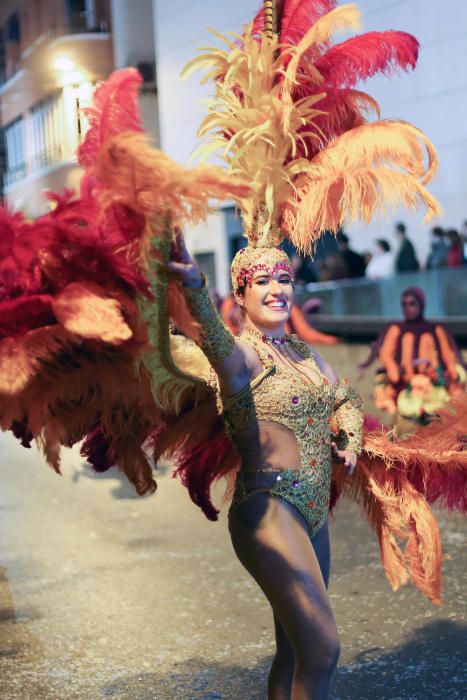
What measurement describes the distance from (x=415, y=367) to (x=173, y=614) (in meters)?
4.49

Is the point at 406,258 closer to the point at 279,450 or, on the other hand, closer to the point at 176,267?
the point at 279,450

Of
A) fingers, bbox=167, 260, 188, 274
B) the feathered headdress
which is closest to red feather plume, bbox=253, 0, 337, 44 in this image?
the feathered headdress

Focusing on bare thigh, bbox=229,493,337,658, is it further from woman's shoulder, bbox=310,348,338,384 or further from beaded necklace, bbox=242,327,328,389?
woman's shoulder, bbox=310,348,338,384

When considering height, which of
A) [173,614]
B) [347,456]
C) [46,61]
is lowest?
[173,614]

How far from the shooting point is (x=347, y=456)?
4.03 metres

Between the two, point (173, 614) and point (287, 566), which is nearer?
point (287, 566)

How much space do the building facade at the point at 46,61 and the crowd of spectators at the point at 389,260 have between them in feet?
25.7

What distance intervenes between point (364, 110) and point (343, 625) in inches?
104

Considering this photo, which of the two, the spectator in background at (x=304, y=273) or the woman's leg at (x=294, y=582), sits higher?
the spectator in background at (x=304, y=273)

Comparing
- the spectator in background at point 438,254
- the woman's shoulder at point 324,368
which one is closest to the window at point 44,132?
the spectator in background at point 438,254

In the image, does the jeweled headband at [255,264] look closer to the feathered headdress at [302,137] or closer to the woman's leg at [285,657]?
the feathered headdress at [302,137]

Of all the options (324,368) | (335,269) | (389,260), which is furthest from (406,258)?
(324,368)

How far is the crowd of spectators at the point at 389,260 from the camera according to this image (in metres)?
14.4

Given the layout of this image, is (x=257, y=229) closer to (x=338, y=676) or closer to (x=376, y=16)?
(x=338, y=676)
